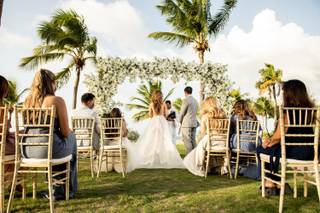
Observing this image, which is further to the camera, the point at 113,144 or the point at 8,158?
the point at 113,144

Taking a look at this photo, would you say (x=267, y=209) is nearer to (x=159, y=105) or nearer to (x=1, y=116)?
(x=1, y=116)

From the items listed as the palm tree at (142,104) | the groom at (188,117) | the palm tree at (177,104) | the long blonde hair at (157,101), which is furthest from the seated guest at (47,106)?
the palm tree at (177,104)

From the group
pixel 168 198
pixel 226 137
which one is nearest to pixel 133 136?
pixel 226 137

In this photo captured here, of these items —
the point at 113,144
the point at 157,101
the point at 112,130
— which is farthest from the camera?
the point at 157,101

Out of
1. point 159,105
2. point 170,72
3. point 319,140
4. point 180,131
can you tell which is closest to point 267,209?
point 319,140

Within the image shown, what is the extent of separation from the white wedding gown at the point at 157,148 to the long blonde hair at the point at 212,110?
1.94 m

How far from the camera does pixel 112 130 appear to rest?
824cm

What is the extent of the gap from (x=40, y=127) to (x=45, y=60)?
17.2m

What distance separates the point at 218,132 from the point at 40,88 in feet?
13.5

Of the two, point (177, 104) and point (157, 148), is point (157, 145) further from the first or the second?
point (177, 104)

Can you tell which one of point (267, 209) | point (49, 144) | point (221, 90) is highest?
point (221, 90)

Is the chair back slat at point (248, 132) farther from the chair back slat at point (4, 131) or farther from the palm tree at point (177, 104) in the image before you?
the palm tree at point (177, 104)

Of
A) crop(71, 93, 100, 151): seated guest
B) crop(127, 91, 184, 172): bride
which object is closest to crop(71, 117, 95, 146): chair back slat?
crop(71, 93, 100, 151): seated guest

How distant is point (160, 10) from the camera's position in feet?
68.9
